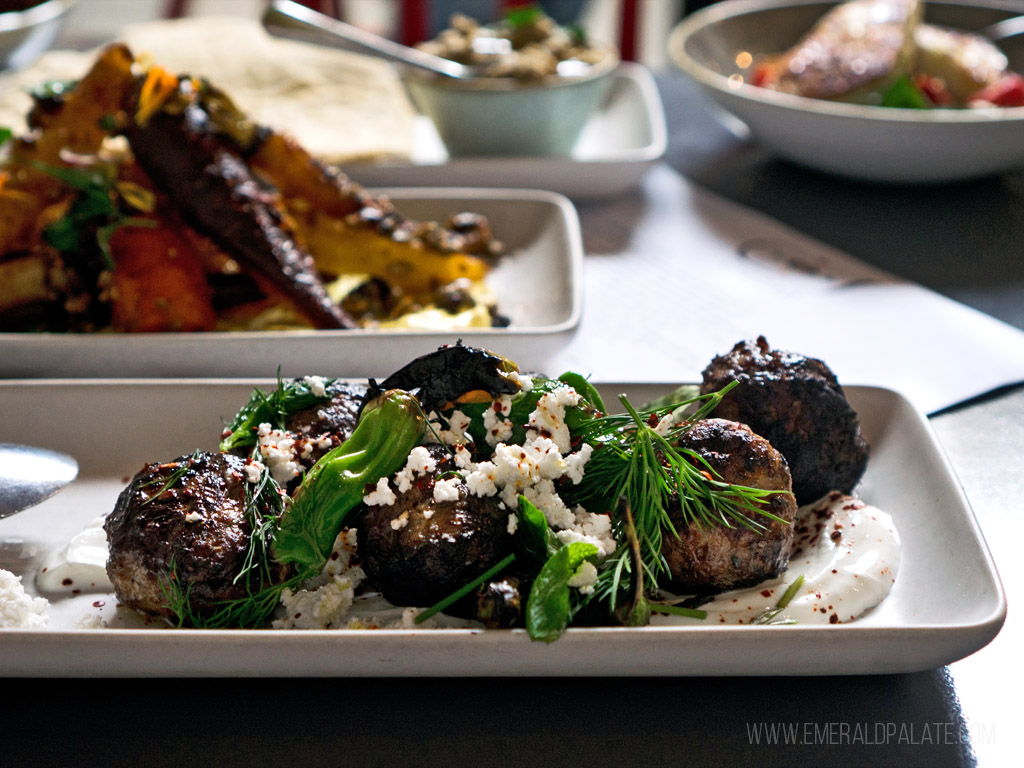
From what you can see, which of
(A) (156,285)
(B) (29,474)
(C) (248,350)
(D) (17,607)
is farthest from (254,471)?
(A) (156,285)

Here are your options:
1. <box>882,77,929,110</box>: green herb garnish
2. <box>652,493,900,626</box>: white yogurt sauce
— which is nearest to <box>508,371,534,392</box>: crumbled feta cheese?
<box>652,493,900,626</box>: white yogurt sauce

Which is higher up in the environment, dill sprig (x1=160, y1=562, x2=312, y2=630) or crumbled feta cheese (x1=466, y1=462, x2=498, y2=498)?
crumbled feta cheese (x1=466, y1=462, x2=498, y2=498)

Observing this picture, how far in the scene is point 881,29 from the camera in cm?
274

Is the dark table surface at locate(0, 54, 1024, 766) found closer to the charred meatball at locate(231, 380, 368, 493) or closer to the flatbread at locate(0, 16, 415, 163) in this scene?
the charred meatball at locate(231, 380, 368, 493)

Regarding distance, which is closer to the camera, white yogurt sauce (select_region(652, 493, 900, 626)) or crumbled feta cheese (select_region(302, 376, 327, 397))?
white yogurt sauce (select_region(652, 493, 900, 626))

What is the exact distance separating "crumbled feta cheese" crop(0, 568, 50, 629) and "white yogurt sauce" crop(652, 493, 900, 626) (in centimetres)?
70

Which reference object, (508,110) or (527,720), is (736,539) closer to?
(527,720)

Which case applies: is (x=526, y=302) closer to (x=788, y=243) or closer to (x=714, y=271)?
(x=714, y=271)

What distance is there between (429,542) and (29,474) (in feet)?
2.23

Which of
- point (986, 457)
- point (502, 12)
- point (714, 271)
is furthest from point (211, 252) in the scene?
point (502, 12)

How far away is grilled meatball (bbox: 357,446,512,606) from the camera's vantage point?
41.1 inches

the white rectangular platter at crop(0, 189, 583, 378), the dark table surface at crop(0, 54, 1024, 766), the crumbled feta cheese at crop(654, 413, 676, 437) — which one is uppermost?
the crumbled feta cheese at crop(654, 413, 676, 437)

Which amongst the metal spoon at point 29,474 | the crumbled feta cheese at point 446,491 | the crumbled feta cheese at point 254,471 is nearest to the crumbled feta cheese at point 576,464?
the crumbled feta cheese at point 446,491

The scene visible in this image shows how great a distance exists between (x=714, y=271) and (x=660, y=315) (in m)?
0.28
